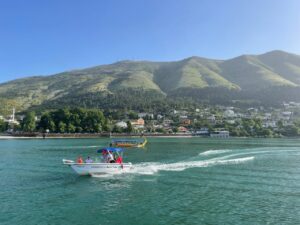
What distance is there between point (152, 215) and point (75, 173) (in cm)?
2385

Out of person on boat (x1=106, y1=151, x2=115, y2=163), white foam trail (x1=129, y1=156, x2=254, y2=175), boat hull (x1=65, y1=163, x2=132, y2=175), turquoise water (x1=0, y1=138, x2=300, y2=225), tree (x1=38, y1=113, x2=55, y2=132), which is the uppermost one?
tree (x1=38, y1=113, x2=55, y2=132)

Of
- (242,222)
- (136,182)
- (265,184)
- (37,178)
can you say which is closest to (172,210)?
(242,222)

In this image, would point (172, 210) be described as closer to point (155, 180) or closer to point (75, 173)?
point (155, 180)

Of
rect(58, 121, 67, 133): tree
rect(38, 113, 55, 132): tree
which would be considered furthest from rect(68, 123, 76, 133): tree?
rect(38, 113, 55, 132): tree

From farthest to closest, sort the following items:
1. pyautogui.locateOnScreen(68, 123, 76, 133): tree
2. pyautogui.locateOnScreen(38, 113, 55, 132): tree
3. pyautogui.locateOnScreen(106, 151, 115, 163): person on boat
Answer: pyautogui.locateOnScreen(68, 123, 76, 133): tree < pyautogui.locateOnScreen(38, 113, 55, 132): tree < pyautogui.locateOnScreen(106, 151, 115, 163): person on boat

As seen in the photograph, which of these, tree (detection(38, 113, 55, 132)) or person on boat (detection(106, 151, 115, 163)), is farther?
tree (detection(38, 113, 55, 132))

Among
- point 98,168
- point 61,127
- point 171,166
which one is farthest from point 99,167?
point 61,127

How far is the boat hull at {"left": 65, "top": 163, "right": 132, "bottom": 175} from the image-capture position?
4975 cm

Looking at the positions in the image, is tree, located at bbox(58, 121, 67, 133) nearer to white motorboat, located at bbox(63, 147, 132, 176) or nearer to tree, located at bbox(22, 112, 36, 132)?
tree, located at bbox(22, 112, 36, 132)

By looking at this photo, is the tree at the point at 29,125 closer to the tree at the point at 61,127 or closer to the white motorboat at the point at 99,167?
the tree at the point at 61,127

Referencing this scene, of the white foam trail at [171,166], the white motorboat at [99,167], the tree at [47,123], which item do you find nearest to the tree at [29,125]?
the tree at [47,123]

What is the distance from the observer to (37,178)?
155ft

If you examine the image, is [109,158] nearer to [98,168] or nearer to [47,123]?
[98,168]

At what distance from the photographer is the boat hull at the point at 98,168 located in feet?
163
